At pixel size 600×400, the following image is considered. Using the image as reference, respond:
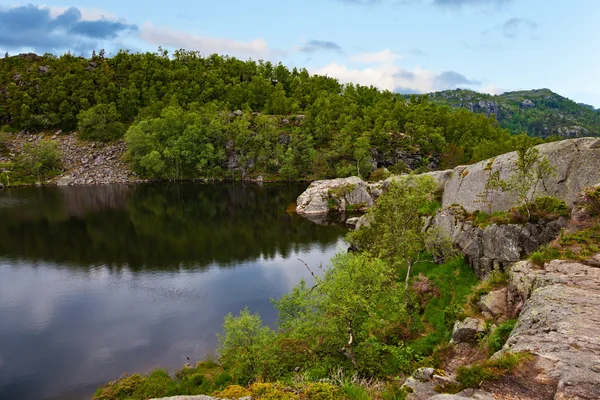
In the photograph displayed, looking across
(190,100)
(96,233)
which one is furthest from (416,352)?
(190,100)

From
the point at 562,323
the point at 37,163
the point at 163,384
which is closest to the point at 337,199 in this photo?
the point at 163,384

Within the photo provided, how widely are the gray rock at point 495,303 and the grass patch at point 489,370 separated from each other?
929 centimetres

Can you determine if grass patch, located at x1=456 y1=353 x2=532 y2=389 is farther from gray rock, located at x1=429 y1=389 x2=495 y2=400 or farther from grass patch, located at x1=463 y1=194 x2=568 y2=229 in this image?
grass patch, located at x1=463 y1=194 x2=568 y2=229

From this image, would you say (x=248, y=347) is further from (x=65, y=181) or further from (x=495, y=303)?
(x=65, y=181)

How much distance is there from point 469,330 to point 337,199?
2910 inches

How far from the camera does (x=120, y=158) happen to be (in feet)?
495

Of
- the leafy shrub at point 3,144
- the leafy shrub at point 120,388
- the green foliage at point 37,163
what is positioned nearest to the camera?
the leafy shrub at point 120,388

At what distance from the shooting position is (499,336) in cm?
1836

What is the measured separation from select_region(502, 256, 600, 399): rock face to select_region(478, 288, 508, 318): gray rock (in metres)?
0.64

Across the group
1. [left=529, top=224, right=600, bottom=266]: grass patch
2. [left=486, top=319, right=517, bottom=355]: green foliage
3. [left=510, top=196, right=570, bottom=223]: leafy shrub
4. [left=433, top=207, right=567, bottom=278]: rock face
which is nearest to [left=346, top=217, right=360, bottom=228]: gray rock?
[left=433, top=207, right=567, bottom=278]: rock face

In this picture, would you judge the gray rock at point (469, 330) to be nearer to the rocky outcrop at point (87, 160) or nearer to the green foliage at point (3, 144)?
the rocky outcrop at point (87, 160)

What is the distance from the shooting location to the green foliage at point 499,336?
57.2ft

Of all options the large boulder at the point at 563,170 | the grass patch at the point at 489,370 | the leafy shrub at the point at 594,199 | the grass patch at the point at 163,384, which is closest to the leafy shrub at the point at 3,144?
the grass patch at the point at 163,384

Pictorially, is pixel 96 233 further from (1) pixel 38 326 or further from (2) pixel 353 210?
(2) pixel 353 210
